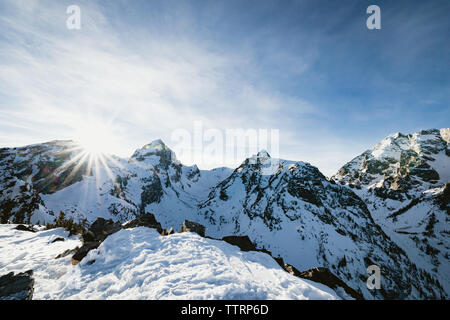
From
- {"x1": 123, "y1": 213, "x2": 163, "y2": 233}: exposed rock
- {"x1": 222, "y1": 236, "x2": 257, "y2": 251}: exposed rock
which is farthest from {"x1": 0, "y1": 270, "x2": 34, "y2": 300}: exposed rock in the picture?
{"x1": 222, "y1": 236, "x2": 257, "y2": 251}: exposed rock

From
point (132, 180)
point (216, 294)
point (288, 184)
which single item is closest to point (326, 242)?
point (288, 184)

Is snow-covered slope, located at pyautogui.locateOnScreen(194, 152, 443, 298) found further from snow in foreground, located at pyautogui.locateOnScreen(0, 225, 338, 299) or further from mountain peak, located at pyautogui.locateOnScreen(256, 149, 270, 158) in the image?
snow in foreground, located at pyautogui.locateOnScreen(0, 225, 338, 299)

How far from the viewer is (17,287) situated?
6660mm

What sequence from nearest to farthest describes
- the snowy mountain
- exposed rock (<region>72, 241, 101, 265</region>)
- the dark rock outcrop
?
exposed rock (<region>72, 241, 101, 265</region>), the dark rock outcrop, the snowy mountain

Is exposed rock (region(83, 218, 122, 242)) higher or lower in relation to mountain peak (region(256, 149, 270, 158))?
lower

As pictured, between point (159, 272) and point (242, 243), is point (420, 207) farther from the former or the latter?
point (159, 272)

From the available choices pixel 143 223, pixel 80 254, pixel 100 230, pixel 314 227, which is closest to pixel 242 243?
pixel 143 223

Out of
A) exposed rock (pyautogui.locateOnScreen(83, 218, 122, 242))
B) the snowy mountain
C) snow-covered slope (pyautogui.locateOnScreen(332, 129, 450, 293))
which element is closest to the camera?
exposed rock (pyautogui.locateOnScreen(83, 218, 122, 242))

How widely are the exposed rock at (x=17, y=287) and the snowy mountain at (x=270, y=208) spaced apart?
3669 cm

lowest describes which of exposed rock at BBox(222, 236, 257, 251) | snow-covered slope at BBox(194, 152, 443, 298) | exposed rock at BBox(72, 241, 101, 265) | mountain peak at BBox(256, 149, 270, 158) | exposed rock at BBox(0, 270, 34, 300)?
snow-covered slope at BBox(194, 152, 443, 298)

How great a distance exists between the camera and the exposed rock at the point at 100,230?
523 inches

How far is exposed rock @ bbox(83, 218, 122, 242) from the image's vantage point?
13.3 meters

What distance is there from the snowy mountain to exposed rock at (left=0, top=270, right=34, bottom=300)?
1444 inches
